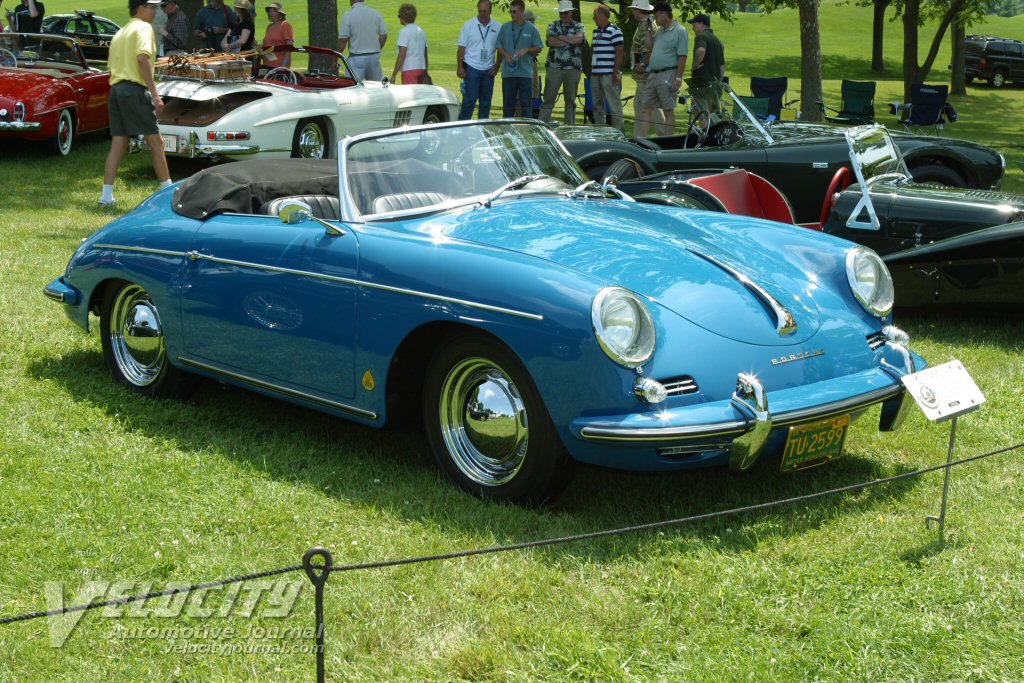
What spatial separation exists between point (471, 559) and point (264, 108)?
873cm

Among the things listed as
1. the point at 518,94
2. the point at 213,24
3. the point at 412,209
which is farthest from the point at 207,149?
the point at 412,209

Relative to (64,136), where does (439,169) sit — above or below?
above

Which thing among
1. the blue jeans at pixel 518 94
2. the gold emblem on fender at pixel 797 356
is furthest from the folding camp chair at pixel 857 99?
the gold emblem on fender at pixel 797 356

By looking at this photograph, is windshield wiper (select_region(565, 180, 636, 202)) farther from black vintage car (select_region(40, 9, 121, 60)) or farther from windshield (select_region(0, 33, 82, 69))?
black vintage car (select_region(40, 9, 121, 60))

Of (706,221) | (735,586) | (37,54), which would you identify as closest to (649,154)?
(706,221)

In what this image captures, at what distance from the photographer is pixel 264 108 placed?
11.7 metres

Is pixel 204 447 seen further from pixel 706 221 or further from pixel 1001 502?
pixel 1001 502

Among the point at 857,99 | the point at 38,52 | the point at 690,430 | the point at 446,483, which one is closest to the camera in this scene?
the point at 690,430

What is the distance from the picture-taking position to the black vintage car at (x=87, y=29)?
20.9m

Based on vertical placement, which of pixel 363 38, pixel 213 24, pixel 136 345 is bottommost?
pixel 136 345

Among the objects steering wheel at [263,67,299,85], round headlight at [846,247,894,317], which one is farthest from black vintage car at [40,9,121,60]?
round headlight at [846,247,894,317]

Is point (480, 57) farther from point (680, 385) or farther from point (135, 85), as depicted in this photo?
point (680, 385)

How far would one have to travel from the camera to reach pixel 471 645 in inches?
131

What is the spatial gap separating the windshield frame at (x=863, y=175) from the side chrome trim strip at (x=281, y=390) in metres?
4.12
